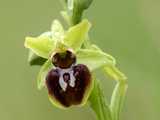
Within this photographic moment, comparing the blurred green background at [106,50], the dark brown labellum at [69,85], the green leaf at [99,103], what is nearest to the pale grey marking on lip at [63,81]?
the dark brown labellum at [69,85]

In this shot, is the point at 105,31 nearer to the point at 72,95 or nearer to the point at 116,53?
the point at 116,53

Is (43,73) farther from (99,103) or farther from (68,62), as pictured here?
(99,103)

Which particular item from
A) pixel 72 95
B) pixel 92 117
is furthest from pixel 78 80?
pixel 92 117

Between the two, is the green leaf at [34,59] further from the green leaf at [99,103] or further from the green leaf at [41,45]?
the green leaf at [99,103]

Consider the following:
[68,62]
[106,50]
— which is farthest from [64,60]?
[106,50]

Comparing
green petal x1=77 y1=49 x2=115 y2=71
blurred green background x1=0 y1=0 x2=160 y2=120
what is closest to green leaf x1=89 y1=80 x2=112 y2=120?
green petal x1=77 y1=49 x2=115 y2=71

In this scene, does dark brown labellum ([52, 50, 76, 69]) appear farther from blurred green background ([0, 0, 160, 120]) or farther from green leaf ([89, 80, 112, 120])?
blurred green background ([0, 0, 160, 120])

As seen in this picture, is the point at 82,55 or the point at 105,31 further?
the point at 105,31
